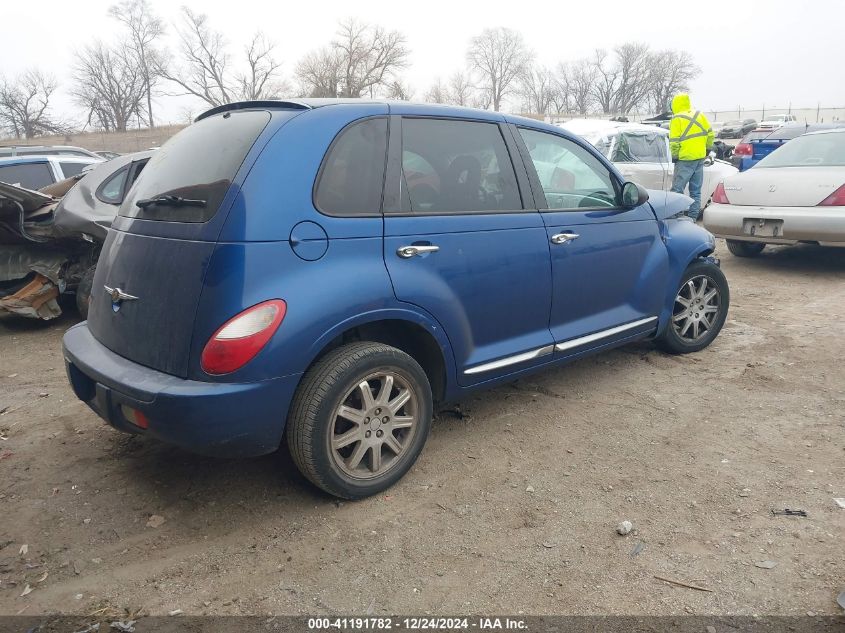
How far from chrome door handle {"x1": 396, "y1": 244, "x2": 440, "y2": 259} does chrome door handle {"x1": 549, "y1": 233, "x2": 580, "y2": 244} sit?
84 cm

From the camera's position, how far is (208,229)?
99.9 inches

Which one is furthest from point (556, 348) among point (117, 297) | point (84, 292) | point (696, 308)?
point (84, 292)

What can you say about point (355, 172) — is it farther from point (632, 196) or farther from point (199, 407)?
point (632, 196)

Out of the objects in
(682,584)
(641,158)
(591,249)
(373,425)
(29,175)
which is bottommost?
(682,584)

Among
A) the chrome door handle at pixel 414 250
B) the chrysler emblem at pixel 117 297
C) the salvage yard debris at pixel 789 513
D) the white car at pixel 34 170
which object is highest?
the white car at pixel 34 170

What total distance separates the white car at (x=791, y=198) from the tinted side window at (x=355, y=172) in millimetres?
5715

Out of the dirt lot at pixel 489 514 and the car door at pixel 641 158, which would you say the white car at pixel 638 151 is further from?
the dirt lot at pixel 489 514

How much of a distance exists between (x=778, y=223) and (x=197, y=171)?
6.48 meters

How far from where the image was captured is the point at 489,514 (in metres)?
2.81

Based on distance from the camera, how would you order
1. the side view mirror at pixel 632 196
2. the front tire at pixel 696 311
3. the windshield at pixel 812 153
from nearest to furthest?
the side view mirror at pixel 632 196, the front tire at pixel 696 311, the windshield at pixel 812 153

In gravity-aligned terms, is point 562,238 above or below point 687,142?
below

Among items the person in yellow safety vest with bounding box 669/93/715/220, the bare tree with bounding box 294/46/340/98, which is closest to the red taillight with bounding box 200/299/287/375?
the person in yellow safety vest with bounding box 669/93/715/220

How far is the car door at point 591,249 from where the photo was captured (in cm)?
359

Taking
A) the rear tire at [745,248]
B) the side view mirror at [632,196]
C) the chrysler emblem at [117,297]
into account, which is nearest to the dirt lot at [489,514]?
the chrysler emblem at [117,297]
